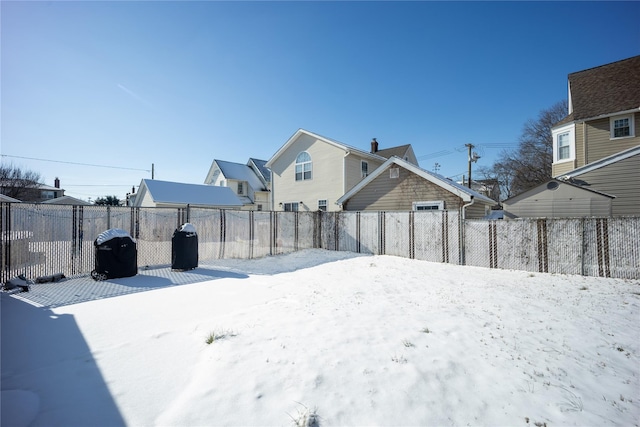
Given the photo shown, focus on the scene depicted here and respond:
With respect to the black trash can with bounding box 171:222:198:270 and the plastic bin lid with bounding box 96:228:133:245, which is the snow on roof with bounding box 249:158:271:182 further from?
the plastic bin lid with bounding box 96:228:133:245

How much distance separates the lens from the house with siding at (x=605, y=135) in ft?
35.3

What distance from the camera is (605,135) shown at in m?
14.0

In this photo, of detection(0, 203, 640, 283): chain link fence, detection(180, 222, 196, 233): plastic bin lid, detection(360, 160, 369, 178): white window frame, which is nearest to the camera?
detection(0, 203, 640, 283): chain link fence

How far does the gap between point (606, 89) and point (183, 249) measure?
853 inches

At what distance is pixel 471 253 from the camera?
960 cm

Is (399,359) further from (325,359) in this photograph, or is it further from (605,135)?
(605,135)

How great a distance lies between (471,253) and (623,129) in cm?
1151

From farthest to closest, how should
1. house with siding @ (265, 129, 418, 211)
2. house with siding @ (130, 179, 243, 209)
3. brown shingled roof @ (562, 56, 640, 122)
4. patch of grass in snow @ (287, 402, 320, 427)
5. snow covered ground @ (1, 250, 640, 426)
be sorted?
house with siding @ (130, 179, 243, 209) < house with siding @ (265, 129, 418, 211) < brown shingled roof @ (562, 56, 640, 122) < snow covered ground @ (1, 250, 640, 426) < patch of grass in snow @ (287, 402, 320, 427)

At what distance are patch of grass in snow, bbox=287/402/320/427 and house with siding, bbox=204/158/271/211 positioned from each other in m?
26.5

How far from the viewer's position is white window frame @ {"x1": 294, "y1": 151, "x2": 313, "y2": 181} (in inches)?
771

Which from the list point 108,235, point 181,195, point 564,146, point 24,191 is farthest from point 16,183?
point 564,146

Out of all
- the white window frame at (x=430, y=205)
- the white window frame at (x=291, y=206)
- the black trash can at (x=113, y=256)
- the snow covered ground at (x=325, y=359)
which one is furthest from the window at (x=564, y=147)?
the black trash can at (x=113, y=256)

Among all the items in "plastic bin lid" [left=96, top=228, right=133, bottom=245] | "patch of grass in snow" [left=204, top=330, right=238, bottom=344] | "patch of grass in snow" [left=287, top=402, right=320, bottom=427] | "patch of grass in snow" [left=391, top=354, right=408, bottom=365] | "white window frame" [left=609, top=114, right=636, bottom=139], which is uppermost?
"white window frame" [left=609, top=114, right=636, bottom=139]

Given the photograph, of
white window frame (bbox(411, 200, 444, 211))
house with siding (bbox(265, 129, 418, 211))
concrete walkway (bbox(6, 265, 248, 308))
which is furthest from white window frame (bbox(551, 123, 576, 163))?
concrete walkway (bbox(6, 265, 248, 308))
